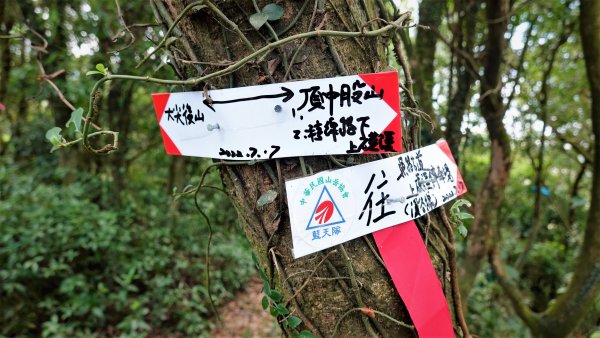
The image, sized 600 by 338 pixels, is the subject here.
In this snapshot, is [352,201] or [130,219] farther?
[130,219]

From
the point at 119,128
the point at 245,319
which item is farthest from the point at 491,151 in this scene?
the point at 119,128

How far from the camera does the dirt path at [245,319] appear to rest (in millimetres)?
2943

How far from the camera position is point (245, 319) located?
3205mm

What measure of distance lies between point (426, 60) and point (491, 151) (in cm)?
72

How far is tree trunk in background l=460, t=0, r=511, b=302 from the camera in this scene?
1.94 m

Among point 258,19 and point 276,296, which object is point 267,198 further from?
point 258,19

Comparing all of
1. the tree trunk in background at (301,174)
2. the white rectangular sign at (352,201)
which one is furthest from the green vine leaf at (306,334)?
the white rectangular sign at (352,201)

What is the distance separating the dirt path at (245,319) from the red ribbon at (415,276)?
2.19 m

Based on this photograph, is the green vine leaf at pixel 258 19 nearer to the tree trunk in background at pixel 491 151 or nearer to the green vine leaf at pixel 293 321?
the green vine leaf at pixel 293 321

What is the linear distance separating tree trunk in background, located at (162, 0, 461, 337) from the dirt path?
220 cm

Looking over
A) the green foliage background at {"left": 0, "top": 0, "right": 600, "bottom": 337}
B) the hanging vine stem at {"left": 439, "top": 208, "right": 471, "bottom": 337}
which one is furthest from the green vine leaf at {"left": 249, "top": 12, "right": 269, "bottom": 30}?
the green foliage background at {"left": 0, "top": 0, "right": 600, "bottom": 337}

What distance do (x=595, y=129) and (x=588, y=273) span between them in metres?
0.64

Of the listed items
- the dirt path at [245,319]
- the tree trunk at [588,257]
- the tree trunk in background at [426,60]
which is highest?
the tree trunk in background at [426,60]

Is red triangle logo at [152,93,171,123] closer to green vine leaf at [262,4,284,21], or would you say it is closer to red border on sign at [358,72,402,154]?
green vine leaf at [262,4,284,21]
